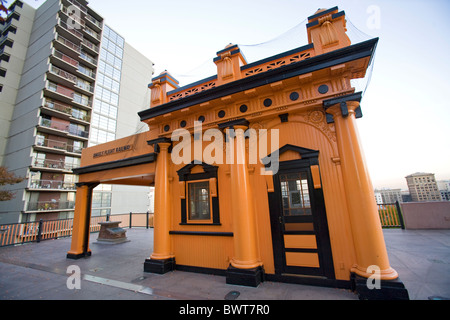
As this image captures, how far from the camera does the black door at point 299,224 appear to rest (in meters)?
4.18

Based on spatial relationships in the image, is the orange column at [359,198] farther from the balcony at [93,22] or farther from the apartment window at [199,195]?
the balcony at [93,22]

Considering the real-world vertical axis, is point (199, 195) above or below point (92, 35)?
below

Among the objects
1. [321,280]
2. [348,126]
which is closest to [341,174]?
[348,126]

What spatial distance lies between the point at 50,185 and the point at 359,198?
2589 cm

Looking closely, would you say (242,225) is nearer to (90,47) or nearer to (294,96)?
(294,96)

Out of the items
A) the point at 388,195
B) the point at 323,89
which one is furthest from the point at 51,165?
the point at 388,195

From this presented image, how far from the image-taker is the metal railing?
10242 millimetres

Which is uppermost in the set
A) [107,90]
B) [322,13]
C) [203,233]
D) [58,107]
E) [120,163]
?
[107,90]

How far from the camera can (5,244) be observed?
10070mm

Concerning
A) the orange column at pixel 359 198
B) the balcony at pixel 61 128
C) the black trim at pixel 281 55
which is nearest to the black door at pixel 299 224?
the orange column at pixel 359 198

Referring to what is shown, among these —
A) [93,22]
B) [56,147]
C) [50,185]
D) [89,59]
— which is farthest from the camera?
[93,22]

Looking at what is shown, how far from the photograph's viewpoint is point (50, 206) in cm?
1897

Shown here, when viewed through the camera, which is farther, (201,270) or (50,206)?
(50,206)

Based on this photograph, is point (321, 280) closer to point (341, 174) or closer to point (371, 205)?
point (371, 205)
